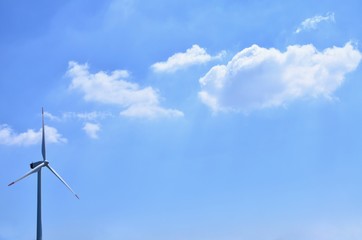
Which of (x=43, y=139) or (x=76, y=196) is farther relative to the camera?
(x=43, y=139)

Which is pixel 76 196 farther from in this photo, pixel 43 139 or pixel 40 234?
pixel 43 139

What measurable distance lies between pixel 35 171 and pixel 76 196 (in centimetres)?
2112

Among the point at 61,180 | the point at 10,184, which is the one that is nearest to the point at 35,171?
the point at 61,180

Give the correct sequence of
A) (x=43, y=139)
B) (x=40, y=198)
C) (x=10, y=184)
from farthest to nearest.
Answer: (x=43, y=139) → (x=40, y=198) → (x=10, y=184)

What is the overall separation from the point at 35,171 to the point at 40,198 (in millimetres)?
11398

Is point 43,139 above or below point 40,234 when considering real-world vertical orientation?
above

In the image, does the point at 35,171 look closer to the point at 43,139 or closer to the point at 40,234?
the point at 43,139

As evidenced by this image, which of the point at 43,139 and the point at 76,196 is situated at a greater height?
the point at 43,139

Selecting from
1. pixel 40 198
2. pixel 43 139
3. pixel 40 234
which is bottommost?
pixel 40 234

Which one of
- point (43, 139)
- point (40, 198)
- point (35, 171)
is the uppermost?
point (43, 139)

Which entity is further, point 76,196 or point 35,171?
point 35,171

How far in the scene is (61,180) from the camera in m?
133

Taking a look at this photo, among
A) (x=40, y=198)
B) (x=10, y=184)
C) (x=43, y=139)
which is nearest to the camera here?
(x=10, y=184)

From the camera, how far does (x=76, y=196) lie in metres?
122
